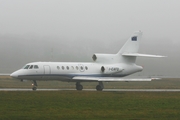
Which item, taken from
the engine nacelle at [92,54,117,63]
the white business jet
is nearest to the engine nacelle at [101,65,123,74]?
the white business jet

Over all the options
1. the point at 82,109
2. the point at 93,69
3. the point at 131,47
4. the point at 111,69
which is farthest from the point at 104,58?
the point at 82,109

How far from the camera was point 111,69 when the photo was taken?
5059 centimetres

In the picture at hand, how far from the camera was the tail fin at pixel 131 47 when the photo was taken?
2055 inches

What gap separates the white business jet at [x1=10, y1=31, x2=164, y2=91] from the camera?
46.0 metres

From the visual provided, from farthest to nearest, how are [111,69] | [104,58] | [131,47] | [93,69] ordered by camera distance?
[131,47] < [104,58] < [111,69] < [93,69]

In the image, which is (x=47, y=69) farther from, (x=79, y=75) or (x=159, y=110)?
(x=159, y=110)

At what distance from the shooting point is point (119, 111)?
25.6 m

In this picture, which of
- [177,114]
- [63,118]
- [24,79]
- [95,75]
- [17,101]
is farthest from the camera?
[95,75]

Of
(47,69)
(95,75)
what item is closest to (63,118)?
(47,69)

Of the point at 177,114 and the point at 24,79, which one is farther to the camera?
the point at 24,79

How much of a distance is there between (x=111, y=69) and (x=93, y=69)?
88.1 inches

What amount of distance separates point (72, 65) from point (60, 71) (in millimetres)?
2030

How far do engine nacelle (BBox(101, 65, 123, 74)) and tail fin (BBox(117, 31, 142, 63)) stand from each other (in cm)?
139

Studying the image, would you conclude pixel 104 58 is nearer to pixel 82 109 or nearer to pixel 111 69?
pixel 111 69
